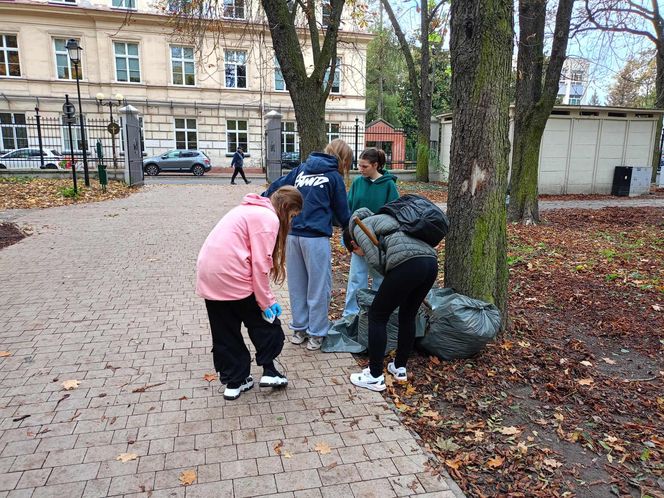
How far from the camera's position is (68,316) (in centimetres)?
524

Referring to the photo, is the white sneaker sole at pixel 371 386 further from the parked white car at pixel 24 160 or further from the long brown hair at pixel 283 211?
the parked white car at pixel 24 160

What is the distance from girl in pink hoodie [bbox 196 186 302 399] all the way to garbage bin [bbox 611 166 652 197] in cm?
1850

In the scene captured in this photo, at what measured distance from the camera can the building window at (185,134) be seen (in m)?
34.3

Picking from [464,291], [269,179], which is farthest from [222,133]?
[464,291]

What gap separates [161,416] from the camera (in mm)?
3359

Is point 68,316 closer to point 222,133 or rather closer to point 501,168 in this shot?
point 501,168

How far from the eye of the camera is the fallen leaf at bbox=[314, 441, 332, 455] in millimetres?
2996

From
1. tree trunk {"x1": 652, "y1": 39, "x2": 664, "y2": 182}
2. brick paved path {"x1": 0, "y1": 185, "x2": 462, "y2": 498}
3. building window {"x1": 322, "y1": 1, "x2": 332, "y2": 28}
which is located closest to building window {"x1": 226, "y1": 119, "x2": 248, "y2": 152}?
building window {"x1": 322, "y1": 1, "x2": 332, "y2": 28}

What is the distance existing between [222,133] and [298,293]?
106 ft

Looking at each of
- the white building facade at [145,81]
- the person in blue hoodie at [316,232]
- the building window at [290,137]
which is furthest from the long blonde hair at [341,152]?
the building window at [290,137]

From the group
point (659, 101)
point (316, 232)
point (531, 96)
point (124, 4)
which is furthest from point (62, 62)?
point (316, 232)

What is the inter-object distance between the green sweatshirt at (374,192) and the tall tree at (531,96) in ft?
23.5

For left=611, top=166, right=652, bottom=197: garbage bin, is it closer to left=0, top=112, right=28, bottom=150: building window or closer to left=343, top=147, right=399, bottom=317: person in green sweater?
left=343, top=147, right=399, bottom=317: person in green sweater

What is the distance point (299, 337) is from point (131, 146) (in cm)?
1594
